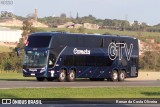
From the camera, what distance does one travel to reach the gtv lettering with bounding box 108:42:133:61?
156ft

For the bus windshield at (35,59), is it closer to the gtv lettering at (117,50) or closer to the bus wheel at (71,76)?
the bus wheel at (71,76)

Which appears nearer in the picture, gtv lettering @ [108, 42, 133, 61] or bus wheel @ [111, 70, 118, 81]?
gtv lettering @ [108, 42, 133, 61]

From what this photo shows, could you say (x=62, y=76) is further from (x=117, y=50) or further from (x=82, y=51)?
(x=117, y=50)

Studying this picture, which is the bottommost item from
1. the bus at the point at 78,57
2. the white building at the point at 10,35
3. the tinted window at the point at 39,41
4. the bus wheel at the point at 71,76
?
the white building at the point at 10,35

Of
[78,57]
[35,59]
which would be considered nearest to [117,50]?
[78,57]

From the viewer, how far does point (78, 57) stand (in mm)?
44688

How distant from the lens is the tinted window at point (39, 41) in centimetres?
4238

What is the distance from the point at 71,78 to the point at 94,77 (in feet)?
11.5

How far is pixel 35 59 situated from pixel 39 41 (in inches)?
55.5

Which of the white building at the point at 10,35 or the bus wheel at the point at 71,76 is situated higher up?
Result: the bus wheel at the point at 71,76

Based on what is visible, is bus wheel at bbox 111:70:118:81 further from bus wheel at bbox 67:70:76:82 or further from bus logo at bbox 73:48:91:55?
bus wheel at bbox 67:70:76:82

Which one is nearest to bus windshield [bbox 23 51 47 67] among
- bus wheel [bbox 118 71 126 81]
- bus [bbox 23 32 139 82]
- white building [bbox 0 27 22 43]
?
bus [bbox 23 32 139 82]

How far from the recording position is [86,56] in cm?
4531

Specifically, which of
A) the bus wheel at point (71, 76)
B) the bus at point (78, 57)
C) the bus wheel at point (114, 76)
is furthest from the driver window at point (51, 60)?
the bus wheel at point (114, 76)
